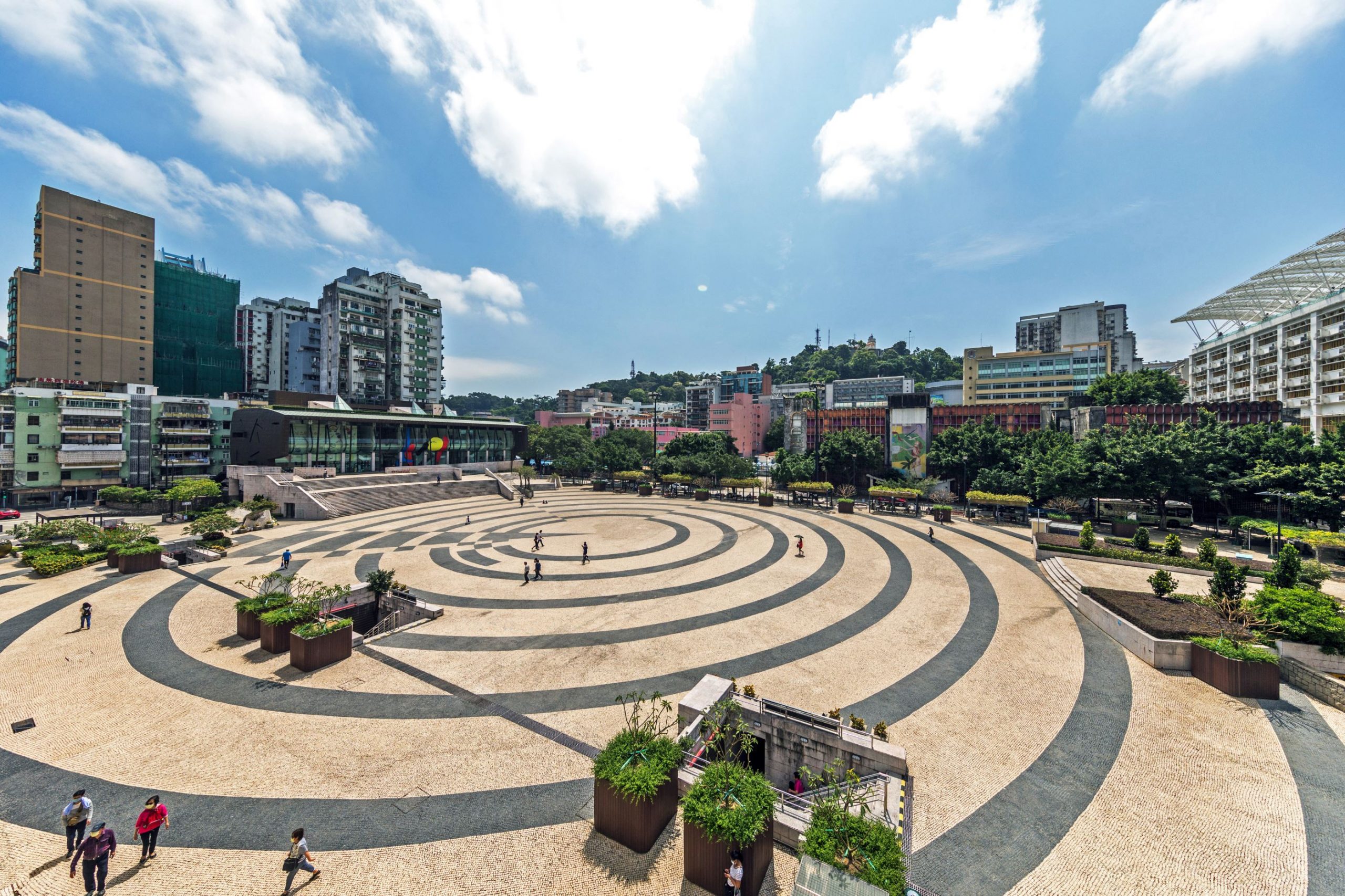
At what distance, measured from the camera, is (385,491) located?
5197 centimetres

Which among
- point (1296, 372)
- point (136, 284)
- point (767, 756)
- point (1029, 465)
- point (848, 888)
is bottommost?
point (767, 756)

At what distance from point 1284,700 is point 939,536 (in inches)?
832

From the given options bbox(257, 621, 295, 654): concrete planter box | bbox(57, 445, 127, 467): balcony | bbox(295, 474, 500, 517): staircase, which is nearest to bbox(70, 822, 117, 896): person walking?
bbox(257, 621, 295, 654): concrete planter box

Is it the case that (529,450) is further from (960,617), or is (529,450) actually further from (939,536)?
(960,617)

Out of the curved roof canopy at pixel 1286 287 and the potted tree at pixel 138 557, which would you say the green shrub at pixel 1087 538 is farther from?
the potted tree at pixel 138 557

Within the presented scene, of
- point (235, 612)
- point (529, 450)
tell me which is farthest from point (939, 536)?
point (529, 450)

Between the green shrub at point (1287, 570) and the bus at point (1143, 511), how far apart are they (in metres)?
19.7

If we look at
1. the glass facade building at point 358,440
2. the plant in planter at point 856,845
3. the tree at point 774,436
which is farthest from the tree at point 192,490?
the tree at point 774,436

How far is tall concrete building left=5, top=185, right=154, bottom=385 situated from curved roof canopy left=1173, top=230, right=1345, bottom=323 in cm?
14833

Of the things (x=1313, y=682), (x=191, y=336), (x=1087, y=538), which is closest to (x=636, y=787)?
(x=1313, y=682)

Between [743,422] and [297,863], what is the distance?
124 metres

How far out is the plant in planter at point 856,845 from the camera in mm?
7289

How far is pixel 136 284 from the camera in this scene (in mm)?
79438

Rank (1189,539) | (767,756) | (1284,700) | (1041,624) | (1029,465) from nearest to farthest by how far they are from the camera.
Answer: (767,756) → (1284,700) → (1041,624) → (1189,539) → (1029,465)
